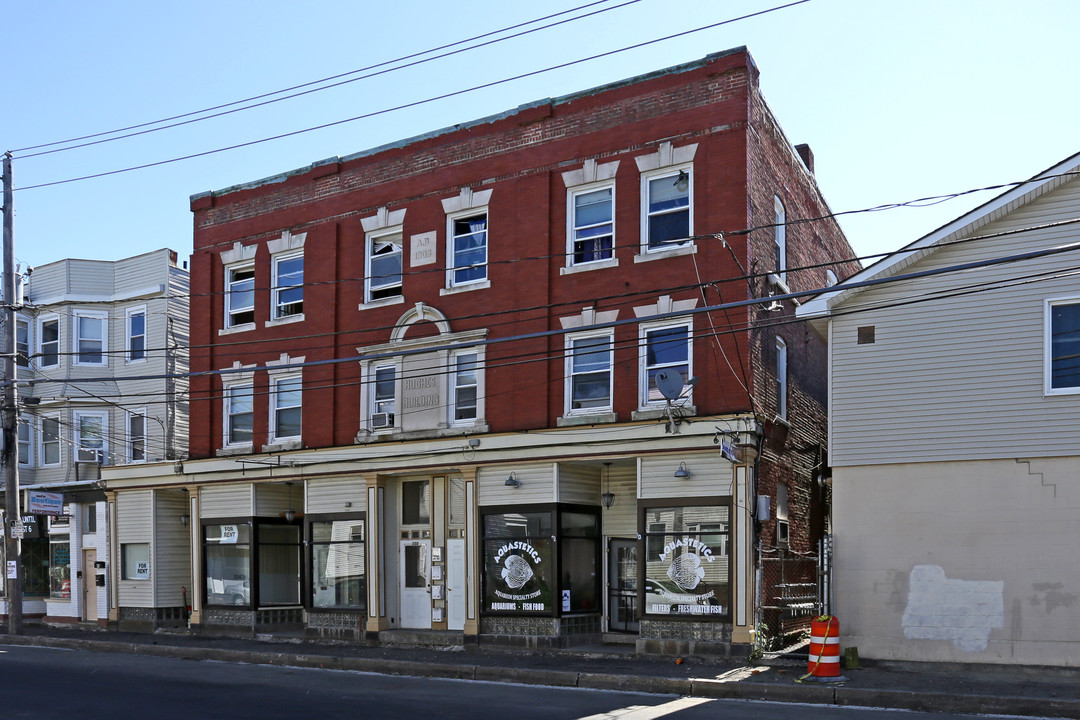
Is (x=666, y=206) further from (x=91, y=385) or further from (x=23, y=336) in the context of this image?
(x=23, y=336)

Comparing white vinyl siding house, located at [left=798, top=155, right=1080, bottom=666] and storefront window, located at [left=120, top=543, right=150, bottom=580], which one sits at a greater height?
white vinyl siding house, located at [left=798, top=155, right=1080, bottom=666]

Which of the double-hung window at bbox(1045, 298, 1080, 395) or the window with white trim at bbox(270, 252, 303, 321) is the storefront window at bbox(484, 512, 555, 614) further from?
the double-hung window at bbox(1045, 298, 1080, 395)

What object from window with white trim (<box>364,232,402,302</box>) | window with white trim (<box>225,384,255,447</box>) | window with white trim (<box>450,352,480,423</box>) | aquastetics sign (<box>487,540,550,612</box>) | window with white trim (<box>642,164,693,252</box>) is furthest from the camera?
window with white trim (<box>225,384,255,447</box>)

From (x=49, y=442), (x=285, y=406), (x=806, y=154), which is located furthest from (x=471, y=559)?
(x=49, y=442)

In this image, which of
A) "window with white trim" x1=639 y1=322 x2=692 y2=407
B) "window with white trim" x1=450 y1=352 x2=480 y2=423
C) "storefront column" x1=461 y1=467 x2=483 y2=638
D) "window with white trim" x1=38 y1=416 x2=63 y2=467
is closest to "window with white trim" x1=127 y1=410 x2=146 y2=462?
"window with white trim" x1=38 y1=416 x2=63 y2=467

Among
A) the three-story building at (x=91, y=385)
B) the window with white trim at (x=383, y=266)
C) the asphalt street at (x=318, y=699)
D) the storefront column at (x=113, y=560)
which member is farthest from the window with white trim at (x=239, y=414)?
the asphalt street at (x=318, y=699)

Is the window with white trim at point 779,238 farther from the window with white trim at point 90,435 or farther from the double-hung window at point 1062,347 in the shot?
the window with white trim at point 90,435

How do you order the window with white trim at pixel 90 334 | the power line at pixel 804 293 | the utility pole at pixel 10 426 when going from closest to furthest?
the power line at pixel 804 293, the utility pole at pixel 10 426, the window with white trim at pixel 90 334

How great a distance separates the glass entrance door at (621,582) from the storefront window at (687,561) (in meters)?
1.98

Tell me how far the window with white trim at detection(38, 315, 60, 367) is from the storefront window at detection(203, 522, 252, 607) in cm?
1062

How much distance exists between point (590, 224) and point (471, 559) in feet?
23.3

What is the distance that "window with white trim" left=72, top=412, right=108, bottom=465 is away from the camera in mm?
33375

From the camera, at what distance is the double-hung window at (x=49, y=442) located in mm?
34281

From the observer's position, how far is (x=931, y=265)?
18016 mm
